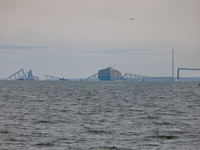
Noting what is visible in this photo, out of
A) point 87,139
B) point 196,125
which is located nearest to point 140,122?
point 196,125

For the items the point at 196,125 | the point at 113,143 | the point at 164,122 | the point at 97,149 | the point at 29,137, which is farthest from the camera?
the point at 164,122

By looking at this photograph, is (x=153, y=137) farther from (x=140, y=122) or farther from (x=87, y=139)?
(x=140, y=122)

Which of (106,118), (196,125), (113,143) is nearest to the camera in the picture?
(113,143)

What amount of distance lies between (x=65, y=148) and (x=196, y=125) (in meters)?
14.3

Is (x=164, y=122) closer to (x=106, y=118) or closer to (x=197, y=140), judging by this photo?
(x=106, y=118)

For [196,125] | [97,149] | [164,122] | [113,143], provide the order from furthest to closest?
[164,122]
[196,125]
[113,143]
[97,149]

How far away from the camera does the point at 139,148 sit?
2022 cm

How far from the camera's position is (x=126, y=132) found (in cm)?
2544

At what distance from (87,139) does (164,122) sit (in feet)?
37.1

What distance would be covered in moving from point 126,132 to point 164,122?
7489 millimetres

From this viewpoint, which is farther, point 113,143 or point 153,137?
point 153,137

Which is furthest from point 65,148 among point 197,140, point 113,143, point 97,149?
point 197,140

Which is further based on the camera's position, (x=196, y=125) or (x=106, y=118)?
(x=106, y=118)

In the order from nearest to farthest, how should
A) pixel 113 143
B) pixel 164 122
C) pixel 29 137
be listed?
pixel 113 143, pixel 29 137, pixel 164 122
